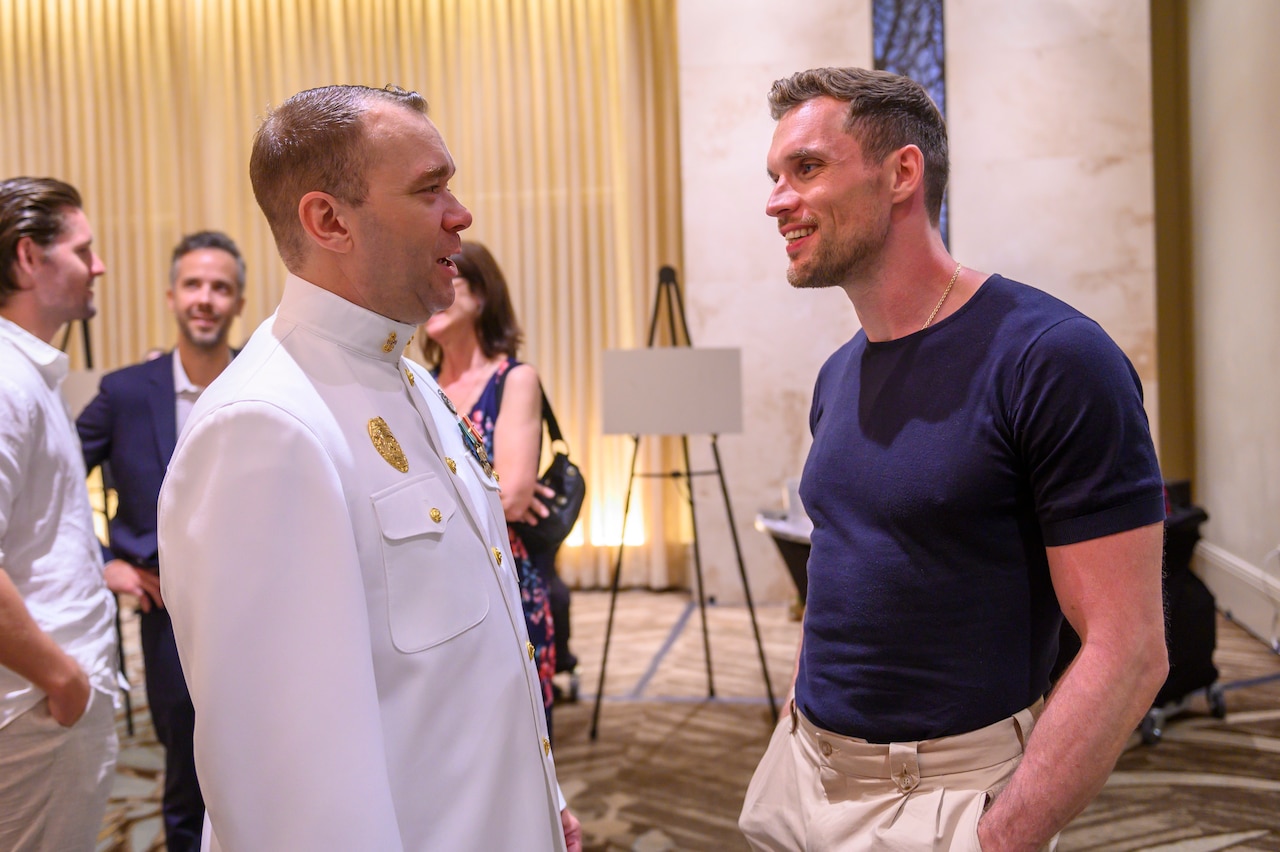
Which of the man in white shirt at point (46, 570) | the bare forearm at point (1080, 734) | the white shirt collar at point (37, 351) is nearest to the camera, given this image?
the bare forearm at point (1080, 734)

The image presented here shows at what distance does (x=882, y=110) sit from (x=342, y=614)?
3.18ft

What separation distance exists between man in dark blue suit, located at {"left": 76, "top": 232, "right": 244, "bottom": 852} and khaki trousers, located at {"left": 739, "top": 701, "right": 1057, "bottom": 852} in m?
1.67

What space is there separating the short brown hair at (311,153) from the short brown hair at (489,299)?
5.30ft

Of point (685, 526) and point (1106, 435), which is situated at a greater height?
point (1106, 435)

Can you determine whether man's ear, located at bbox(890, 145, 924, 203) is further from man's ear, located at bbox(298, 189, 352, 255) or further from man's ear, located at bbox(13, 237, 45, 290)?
man's ear, located at bbox(13, 237, 45, 290)

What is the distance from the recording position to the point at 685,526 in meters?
6.74

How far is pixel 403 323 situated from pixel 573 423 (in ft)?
18.5

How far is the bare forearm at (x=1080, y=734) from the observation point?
3.56 feet

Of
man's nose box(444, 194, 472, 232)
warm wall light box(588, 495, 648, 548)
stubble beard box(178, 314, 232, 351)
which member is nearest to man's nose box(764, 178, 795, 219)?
man's nose box(444, 194, 472, 232)

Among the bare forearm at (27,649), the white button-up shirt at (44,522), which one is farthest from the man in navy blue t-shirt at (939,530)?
the white button-up shirt at (44,522)

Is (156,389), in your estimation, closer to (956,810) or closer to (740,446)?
(956,810)

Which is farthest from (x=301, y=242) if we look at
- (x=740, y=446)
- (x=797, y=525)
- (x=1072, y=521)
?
(x=740, y=446)

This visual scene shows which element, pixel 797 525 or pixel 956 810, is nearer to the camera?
pixel 956 810

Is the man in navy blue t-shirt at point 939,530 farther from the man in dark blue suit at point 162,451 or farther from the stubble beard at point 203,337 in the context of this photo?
the stubble beard at point 203,337
